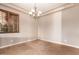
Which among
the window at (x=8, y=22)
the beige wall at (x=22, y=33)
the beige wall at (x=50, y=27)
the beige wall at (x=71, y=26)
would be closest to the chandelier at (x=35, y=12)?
the beige wall at (x=22, y=33)

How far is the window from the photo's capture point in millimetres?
4698

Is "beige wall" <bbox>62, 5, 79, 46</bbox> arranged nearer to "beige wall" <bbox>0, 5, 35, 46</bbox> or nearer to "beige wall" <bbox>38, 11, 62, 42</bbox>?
"beige wall" <bbox>38, 11, 62, 42</bbox>

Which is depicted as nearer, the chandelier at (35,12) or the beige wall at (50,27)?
the chandelier at (35,12)

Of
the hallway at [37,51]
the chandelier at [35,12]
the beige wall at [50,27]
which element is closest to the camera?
the hallway at [37,51]

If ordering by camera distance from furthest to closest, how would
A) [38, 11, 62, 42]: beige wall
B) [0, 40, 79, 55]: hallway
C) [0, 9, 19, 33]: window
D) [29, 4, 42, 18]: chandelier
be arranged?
[38, 11, 62, 42]: beige wall < [29, 4, 42, 18]: chandelier < [0, 9, 19, 33]: window < [0, 40, 79, 55]: hallway

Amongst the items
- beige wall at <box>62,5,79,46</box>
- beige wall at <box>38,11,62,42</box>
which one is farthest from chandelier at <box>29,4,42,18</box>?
beige wall at <box>62,5,79,46</box>

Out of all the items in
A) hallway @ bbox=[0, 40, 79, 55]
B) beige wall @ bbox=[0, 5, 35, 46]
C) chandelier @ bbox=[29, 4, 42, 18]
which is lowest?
hallway @ bbox=[0, 40, 79, 55]

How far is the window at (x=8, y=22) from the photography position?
4698 millimetres

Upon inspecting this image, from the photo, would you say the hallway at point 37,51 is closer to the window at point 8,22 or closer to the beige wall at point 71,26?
the beige wall at point 71,26

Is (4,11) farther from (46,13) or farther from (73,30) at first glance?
(73,30)

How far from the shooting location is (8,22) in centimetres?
500

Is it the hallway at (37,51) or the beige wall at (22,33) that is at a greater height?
the beige wall at (22,33)

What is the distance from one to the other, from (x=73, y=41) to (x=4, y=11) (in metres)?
3.42

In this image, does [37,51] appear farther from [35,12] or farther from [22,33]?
[22,33]
